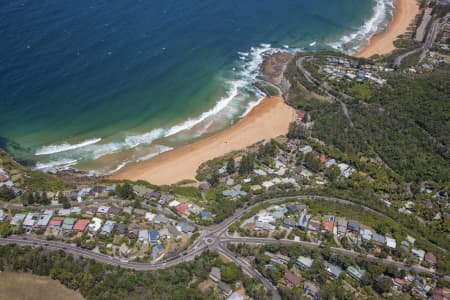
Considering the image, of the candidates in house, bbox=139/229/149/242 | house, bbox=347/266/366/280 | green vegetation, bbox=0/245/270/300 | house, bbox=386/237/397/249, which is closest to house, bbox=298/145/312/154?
house, bbox=386/237/397/249

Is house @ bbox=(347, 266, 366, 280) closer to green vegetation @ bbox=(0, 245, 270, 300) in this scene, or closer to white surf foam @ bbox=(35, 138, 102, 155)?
green vegetation @ bbox=(0, 245, 270, 300)

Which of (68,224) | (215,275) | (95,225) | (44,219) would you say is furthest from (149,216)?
(44,219)

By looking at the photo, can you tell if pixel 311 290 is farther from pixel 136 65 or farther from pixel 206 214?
pixel 136 65

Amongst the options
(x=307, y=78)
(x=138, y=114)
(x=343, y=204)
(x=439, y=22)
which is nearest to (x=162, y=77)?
(x=138, y=114)

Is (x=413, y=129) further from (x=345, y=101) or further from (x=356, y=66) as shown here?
(x=356, y=66)

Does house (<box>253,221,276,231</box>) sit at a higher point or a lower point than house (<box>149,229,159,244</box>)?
higher
